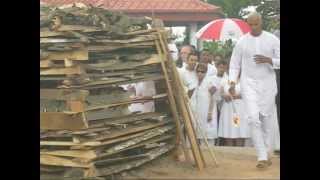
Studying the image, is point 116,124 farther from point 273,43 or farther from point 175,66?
point 273,43

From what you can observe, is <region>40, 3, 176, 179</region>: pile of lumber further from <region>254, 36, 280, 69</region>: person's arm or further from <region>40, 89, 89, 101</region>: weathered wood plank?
<region>254, 36, 280, 69</region>: person's arm

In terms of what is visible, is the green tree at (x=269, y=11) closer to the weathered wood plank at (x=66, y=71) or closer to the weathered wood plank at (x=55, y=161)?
the weathered wood plank at (x=66, y=71)

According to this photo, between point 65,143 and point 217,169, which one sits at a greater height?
point 65,143

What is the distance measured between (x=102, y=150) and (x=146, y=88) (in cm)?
81

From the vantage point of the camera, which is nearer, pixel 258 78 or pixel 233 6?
pixel 233 6

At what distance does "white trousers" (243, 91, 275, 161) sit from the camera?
540cm

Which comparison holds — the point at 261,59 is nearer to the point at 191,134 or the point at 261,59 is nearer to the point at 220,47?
the point at 220,47

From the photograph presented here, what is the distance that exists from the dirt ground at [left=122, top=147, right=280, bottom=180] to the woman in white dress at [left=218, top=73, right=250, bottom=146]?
0.14 meters

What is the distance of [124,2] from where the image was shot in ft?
16.4

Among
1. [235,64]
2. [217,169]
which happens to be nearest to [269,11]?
[235,64]

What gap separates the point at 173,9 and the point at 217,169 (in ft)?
4.40

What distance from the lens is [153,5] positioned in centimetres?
511
